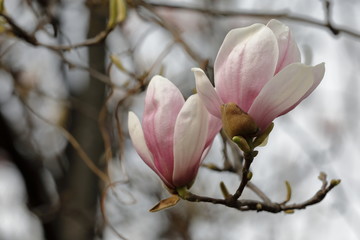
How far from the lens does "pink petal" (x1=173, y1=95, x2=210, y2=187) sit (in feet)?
1.57

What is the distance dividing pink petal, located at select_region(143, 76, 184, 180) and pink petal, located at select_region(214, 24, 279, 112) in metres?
0.05

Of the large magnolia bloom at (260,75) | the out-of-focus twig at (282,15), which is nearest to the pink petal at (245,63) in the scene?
the large magnolia bloom at (260,75)

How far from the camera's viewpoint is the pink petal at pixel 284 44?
1.52 ft

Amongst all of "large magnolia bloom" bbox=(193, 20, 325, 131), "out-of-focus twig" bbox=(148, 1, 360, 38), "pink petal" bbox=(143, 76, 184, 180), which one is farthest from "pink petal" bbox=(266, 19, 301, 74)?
"out-of-focus twig" bbox=(148, 1, 360, 38)

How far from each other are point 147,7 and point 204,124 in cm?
52

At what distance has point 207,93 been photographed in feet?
1.50

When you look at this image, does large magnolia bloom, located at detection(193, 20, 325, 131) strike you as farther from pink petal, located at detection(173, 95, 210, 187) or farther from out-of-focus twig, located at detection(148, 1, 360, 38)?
out-of-focus twig, located at detection(148, 1, 360, 38)

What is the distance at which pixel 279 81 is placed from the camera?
45cm

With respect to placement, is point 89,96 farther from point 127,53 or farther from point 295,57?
point 295,57

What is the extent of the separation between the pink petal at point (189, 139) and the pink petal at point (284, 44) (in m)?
0.09

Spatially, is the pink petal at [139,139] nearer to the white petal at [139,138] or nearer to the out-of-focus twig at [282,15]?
the white petal at [139,138]

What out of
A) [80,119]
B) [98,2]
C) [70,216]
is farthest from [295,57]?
[80,119]

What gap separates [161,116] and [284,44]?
0.13 m

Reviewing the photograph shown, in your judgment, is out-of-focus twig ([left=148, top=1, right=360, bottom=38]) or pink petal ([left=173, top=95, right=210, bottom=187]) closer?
pink petal ([left=173, top=95, right=210, bottom=187])
